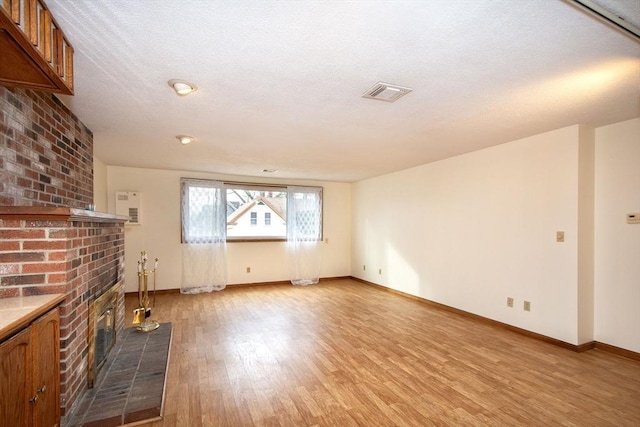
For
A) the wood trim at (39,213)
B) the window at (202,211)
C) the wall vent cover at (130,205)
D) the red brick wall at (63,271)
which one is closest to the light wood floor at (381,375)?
the red brick wall at (63,271)

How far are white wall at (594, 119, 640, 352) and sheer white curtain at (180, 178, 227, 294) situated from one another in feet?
17.6

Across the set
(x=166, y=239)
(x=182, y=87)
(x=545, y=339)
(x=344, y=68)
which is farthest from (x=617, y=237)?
(x=166, y=239)

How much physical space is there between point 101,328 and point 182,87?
199 cm

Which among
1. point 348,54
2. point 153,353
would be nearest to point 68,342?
point 153,353

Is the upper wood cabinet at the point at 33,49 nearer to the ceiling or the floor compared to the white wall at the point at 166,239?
nearer to the ceiling

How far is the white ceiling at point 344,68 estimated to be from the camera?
1403mm

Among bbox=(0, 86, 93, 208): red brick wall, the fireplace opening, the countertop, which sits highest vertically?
bbox=(0, 86, 93, 208): red brick wall

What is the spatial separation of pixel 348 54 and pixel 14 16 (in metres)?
1.43

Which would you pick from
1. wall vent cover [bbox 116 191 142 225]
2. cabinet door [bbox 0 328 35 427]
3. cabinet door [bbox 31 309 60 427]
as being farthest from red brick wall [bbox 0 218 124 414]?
wall vent cover [bbox 116 191 142 225]

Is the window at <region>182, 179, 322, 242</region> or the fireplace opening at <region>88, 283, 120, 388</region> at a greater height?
the window at <region>182, 179, 322, 242</region>

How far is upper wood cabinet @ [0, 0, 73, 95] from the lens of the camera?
1.13 meters

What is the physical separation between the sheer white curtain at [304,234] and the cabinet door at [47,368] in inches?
187

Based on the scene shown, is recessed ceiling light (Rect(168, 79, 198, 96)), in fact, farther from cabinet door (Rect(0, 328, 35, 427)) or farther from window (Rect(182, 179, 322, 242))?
window (Rect(182, 179, 322, 242))

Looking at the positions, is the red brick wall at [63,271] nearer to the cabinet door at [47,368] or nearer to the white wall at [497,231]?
the cabinet door at [47,368]
